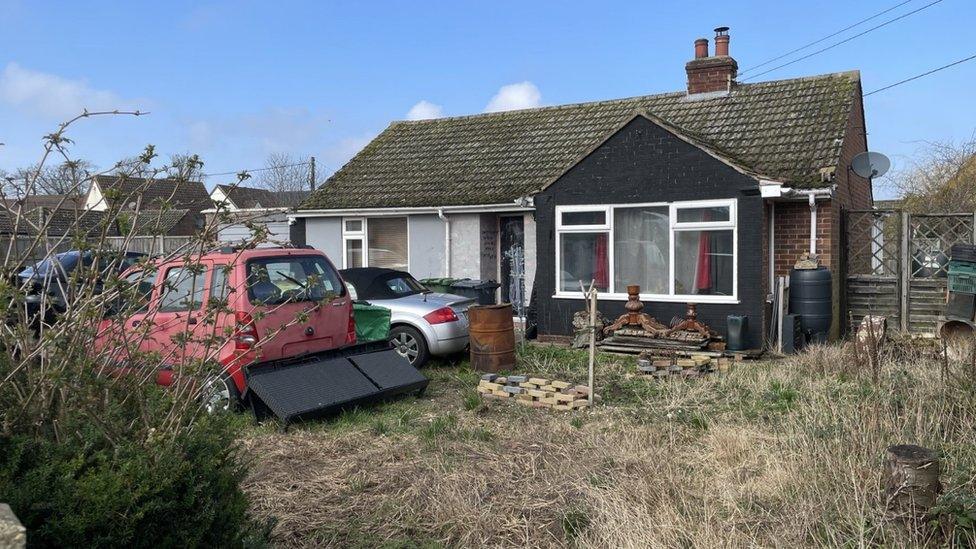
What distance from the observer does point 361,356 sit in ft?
27.1

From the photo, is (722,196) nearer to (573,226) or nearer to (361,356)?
(573,226)

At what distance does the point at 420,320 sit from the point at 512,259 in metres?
5.17

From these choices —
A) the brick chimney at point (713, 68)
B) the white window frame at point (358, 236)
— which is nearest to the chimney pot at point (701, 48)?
the brick chimney at point (713, 68)

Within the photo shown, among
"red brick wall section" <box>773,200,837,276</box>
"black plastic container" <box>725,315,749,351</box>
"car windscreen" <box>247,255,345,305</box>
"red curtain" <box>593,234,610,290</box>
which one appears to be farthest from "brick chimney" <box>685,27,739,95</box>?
"car windscreen" <box>247,255,345,305</box>

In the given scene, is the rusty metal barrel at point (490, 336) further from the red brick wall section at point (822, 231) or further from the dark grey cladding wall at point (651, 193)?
the red brick wall section at point (822, 231)

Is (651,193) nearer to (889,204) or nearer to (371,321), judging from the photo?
(371,321)

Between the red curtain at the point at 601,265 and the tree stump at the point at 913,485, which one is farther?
the red curtain at the point at 601,265

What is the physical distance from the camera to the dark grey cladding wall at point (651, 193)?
36.5 ft

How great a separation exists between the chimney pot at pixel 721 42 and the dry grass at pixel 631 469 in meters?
8.96

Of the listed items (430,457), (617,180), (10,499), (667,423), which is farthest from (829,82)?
(10,499)

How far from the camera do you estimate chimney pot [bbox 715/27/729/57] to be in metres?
15.1

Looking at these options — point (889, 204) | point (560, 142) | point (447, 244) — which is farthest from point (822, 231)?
point (889, 204)

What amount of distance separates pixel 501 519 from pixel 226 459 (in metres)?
1.68

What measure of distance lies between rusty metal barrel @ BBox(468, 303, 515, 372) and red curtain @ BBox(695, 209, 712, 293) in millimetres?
3285
